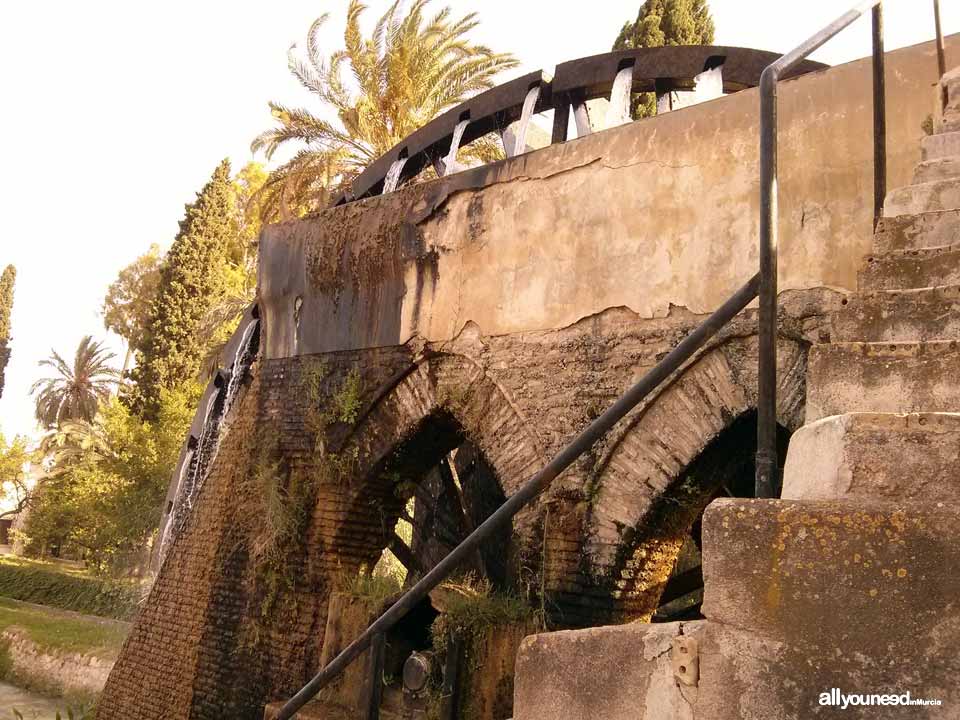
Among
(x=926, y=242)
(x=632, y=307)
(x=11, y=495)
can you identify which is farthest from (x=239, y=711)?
(x=11, y=495)

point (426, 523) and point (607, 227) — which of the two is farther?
point (426, 523)

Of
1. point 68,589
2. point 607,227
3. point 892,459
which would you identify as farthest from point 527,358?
point 68,589

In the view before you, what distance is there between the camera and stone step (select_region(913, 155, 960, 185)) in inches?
127

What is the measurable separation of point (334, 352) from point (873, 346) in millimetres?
5275

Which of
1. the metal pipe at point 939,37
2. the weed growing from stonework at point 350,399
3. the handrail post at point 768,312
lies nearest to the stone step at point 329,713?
the weed growing from stonework at point 350,399

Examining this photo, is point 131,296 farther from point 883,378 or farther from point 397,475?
point 883,378

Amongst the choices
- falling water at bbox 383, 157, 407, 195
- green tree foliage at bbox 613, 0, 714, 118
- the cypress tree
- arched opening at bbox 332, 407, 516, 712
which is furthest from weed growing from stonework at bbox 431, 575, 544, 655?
the cypress tree

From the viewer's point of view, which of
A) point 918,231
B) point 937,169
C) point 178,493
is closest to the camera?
point 918,231

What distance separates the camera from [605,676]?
219cm

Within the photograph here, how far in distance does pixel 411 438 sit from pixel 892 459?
4866 mm

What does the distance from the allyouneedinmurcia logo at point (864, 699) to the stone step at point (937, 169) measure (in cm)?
206

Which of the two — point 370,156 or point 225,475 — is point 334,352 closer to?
point 225,475

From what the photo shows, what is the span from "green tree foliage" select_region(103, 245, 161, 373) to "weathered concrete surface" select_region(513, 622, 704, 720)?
32.8m

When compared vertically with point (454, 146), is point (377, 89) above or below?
above
